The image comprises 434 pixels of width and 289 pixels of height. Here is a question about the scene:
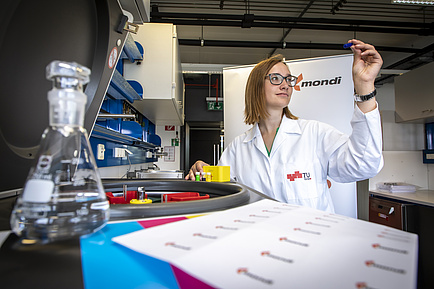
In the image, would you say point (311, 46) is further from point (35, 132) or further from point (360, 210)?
point (35, 132)

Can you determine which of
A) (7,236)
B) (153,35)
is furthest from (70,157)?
(153,35)

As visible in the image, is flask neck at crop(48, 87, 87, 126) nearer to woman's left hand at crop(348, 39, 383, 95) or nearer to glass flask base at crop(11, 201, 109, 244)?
glass flask base at crop(11, 201, 109, 244)

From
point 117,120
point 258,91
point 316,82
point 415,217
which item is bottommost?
point 415,217

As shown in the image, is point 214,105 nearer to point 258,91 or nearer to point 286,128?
point 258,91

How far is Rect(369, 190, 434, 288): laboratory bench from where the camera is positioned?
290cm

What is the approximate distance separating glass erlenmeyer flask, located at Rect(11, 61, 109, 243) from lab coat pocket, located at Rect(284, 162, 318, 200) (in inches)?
51.7

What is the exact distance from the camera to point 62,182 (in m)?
0.37

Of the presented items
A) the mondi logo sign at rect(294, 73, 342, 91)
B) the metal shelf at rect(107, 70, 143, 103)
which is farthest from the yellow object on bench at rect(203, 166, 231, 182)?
the mondi logo sign at rect(294, 73, 342, 91)

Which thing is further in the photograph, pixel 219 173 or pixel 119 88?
pixel 119 88

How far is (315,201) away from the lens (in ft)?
5.04

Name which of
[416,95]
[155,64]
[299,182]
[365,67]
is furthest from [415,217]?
[155,64]

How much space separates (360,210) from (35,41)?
12.2 ft

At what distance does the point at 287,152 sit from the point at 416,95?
3.27 meters

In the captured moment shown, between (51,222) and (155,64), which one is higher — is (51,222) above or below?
below
